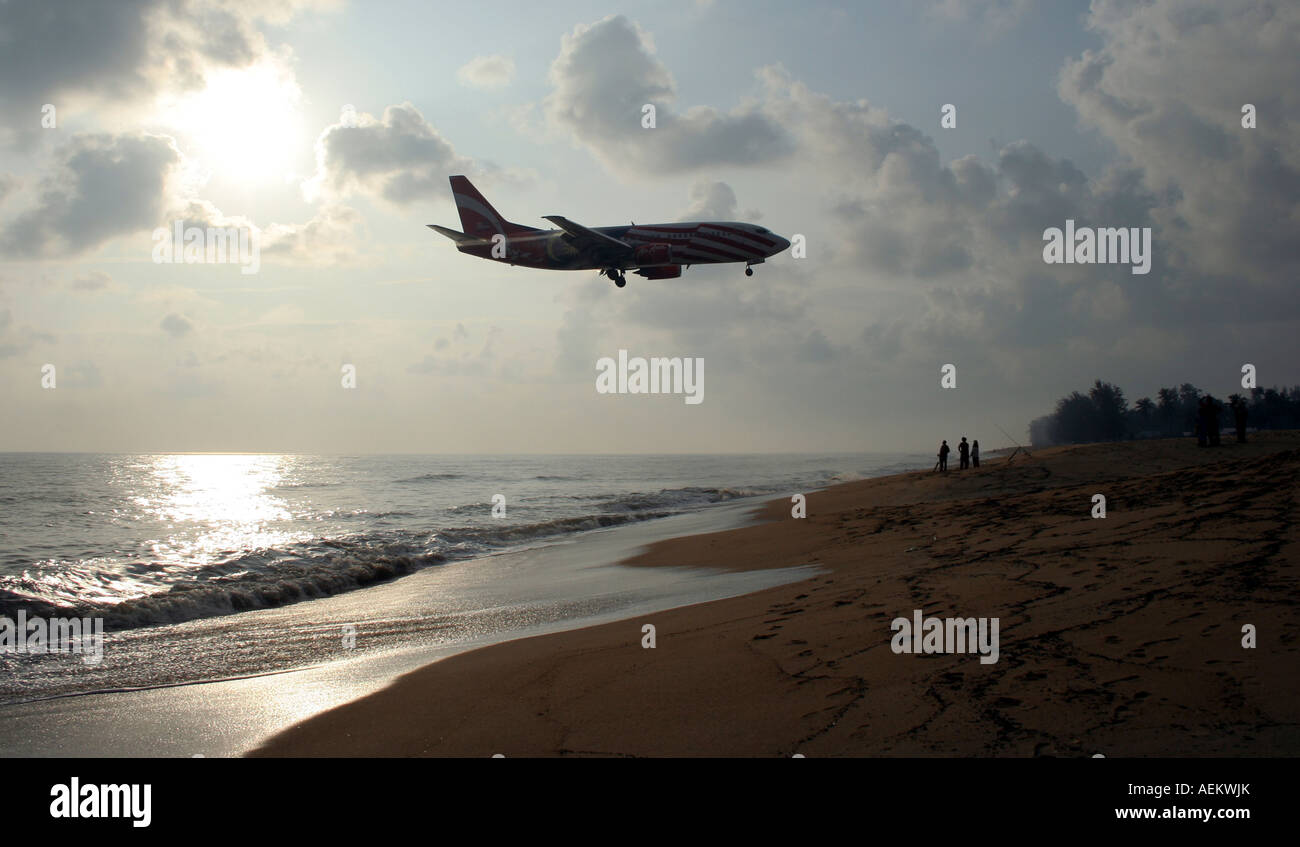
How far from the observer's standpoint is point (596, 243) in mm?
25984

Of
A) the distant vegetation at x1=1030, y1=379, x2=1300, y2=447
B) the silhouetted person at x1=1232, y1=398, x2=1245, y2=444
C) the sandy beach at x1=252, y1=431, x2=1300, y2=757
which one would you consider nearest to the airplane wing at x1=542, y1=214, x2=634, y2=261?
the sandy beach at x1=252, y1=431, x2=1300, y2=757

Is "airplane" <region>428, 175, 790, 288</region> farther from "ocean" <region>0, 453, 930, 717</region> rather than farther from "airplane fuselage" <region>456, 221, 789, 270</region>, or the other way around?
"ocean" <region>0, 453, 930, 717</region>

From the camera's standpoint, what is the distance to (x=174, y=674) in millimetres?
10258

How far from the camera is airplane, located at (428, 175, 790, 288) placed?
26.5m

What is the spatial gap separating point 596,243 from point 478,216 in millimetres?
8686

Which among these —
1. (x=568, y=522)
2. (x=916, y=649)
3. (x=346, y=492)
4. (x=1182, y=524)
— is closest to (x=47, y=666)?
(x=916, y=649)

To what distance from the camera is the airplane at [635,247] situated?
26500 mm

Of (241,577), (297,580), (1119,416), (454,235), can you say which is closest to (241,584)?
(241,577)

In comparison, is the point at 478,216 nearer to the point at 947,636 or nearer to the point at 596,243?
the point at 596,243

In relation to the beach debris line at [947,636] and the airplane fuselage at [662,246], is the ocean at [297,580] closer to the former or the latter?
the beach debris line at [947,636]

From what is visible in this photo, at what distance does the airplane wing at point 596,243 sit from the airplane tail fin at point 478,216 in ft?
21.9
